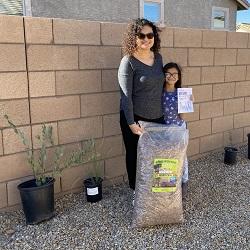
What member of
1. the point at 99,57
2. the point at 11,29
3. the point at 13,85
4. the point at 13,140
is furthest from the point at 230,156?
the point at 11,29

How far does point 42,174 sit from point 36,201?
0.93 ft

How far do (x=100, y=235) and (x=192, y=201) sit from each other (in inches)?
40.9

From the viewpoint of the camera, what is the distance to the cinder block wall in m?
2.81

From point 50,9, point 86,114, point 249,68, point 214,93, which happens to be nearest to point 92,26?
point 86,114

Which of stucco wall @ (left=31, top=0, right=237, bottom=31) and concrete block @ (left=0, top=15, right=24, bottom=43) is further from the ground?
stucco wall @ (left=31, top=0, right=237, bottom=31)

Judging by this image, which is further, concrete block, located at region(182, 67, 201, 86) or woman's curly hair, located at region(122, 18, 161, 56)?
concrete block, located at region(182, 67, 201, 86)

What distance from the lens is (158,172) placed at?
103 inches

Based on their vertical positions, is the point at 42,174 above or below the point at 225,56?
below

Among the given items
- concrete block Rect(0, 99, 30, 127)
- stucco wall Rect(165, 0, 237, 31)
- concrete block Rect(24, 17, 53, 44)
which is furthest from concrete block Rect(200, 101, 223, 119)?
stucco wall Rect(165, 0, 237, 31)

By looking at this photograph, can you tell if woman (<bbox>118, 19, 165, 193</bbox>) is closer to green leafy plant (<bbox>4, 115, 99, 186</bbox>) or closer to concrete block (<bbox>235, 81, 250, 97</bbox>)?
green leafy plant (<bbox>4, 115, 99, 186</bbox>)

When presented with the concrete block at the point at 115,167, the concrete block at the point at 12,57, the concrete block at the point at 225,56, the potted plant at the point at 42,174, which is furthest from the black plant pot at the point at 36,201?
the concrete block at the point at 225,56

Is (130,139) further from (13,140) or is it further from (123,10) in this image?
(123,10)

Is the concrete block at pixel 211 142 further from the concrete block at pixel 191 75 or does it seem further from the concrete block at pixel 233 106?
the concrete block at pixel 191 75

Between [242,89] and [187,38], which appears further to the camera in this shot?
[242,89]
